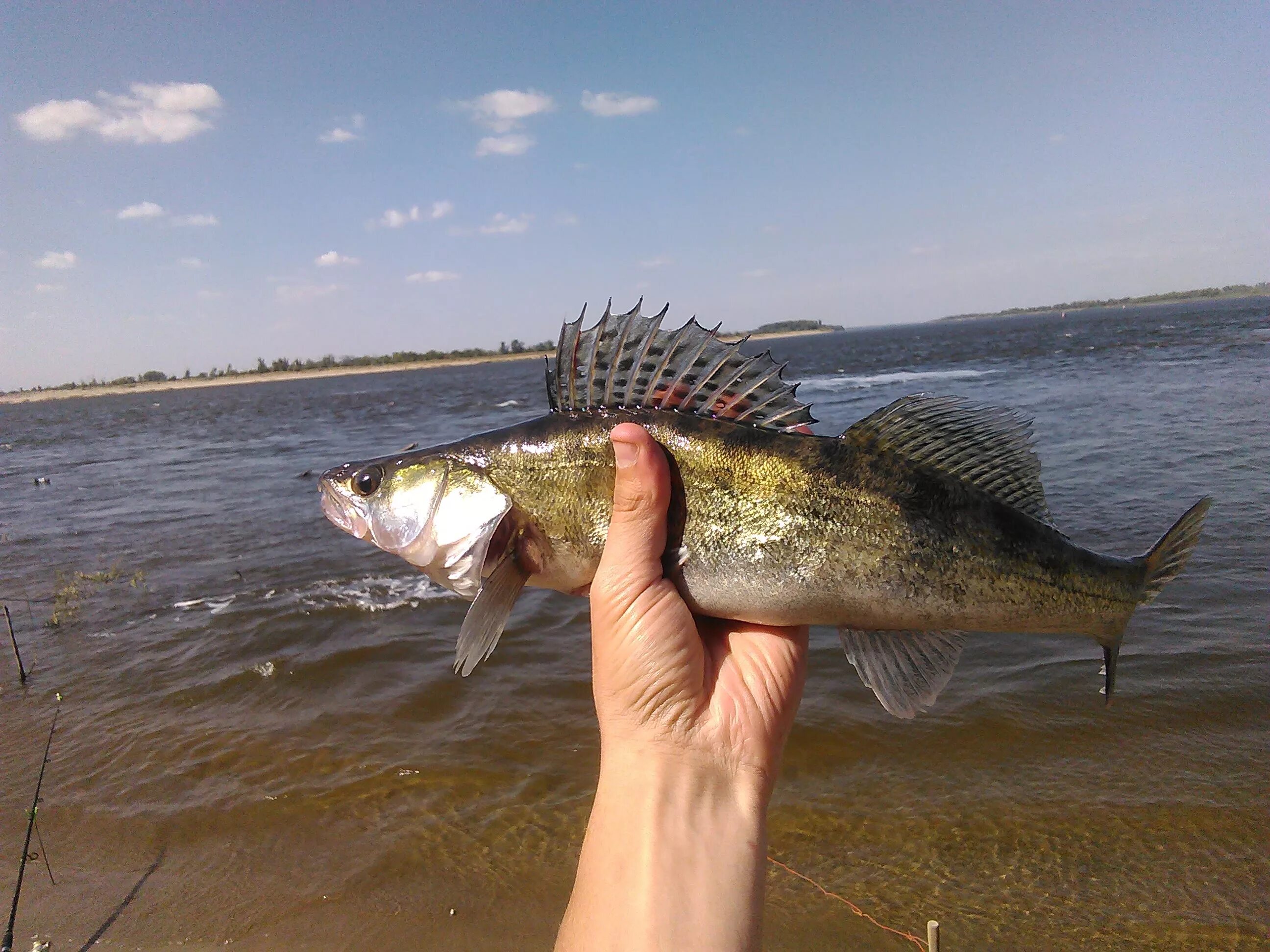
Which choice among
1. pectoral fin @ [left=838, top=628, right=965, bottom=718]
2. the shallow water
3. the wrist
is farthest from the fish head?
the shallow water

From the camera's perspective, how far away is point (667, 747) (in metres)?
3.21

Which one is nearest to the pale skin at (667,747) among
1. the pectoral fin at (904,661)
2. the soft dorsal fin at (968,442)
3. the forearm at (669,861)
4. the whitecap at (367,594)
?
the forearm at (669,861)

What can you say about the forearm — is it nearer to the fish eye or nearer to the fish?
the fish

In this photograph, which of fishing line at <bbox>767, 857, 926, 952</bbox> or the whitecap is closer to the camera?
fishing line at <bbox>767, 857, 926, 952</bbox>

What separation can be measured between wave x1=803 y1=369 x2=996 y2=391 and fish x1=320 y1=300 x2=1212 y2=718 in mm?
41656

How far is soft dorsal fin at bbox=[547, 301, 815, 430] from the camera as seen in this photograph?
12.4ft

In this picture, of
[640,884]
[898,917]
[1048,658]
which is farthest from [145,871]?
[1048,658]

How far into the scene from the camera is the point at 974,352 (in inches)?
2987

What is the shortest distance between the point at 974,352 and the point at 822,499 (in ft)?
268

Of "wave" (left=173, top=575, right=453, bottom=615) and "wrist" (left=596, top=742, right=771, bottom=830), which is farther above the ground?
"wrist" (left=596, top=742, right=771, bottom=830)

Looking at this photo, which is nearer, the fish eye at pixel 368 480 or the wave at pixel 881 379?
the fish eye at pixel 368 480

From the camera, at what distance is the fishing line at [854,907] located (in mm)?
4984

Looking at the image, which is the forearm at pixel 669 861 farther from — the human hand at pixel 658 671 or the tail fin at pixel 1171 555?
the tail fin at pixel 1171 555

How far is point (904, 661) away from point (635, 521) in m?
1.51
